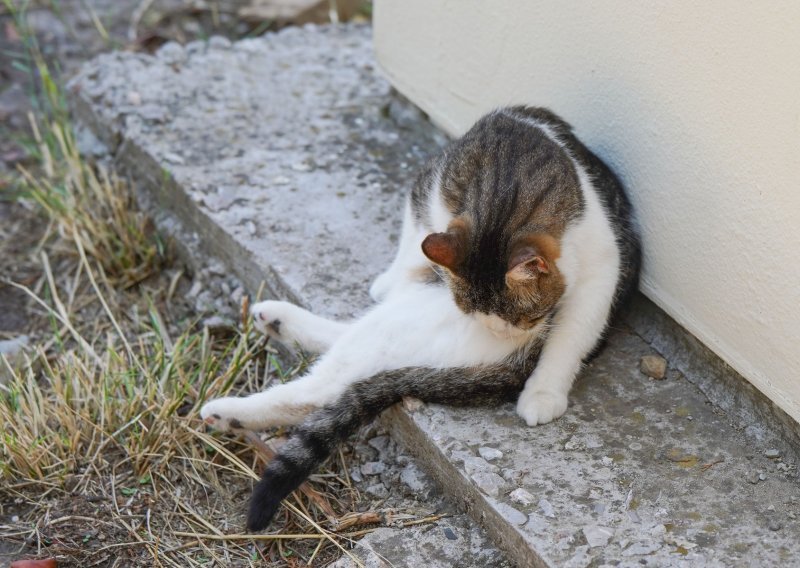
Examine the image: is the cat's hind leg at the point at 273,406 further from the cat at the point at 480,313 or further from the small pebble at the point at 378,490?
the small pebble at the point at 378,490

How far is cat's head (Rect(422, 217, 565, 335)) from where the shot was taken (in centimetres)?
233

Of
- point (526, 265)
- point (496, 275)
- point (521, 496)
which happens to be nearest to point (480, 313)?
point (496, 275)

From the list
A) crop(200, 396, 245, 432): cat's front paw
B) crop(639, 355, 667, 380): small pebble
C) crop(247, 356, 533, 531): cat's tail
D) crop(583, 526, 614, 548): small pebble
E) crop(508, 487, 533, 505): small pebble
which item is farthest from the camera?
crop(639, 355, 667, 380): small pebble

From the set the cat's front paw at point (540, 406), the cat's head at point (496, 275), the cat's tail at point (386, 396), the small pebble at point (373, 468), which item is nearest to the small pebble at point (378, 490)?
the small pebble at point (373, 468)

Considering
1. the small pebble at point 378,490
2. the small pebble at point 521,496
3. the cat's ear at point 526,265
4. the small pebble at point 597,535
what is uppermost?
the cat's ear at point 526,265

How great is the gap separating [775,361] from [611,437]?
1.46ft

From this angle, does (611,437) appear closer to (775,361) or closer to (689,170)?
(775,361)

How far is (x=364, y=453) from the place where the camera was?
267cm

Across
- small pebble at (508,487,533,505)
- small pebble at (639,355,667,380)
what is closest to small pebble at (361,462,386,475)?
small pebble at (508,487,533,505)

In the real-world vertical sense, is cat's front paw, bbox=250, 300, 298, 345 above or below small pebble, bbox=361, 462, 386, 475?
above

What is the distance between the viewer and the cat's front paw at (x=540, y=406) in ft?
8.22

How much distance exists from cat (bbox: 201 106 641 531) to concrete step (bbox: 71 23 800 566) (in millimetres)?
118

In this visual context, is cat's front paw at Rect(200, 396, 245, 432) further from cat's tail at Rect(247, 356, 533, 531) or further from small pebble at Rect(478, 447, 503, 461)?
small pebble at Rect(478, 447, 503, 461)

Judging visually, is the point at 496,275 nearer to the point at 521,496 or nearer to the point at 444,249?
the point at 444,249
